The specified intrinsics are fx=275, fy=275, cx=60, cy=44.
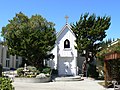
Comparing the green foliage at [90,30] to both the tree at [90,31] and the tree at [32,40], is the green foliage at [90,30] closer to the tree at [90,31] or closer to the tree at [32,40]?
the tree at [90,31]

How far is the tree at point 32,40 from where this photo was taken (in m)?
32.0

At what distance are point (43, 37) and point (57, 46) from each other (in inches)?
152

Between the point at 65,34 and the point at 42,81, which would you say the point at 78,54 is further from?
the point at 42,81

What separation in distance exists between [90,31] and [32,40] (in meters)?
6.84

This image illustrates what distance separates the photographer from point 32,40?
105 feet

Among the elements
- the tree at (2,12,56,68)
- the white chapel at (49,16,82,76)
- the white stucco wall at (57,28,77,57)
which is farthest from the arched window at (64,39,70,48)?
the tree at (2,12,56,68)

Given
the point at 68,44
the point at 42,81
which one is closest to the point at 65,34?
the point at 68,44

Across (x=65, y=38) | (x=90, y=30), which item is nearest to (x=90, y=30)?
(x=90, y=30)

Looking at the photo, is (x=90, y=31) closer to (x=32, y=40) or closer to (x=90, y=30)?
(x=90, y=30)

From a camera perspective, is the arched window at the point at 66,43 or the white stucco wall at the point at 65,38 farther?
the arched window at the point at 66,43

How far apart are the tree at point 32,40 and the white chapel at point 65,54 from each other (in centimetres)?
189

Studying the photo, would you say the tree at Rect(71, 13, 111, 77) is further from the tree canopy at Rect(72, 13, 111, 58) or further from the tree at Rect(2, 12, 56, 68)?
the tree at Rect(2, 12, 56, 68)

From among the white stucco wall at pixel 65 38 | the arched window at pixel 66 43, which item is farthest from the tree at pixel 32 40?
the arched window at pixel 66 43

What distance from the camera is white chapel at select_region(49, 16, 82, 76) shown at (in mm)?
35750
